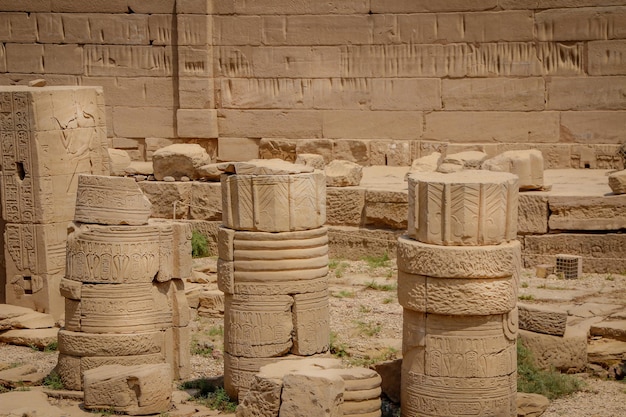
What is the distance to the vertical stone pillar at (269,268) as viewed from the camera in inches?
397

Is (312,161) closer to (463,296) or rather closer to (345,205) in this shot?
(345,205)

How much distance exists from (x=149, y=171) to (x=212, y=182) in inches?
64.4

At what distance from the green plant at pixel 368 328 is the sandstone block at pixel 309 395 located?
3156 millimetres

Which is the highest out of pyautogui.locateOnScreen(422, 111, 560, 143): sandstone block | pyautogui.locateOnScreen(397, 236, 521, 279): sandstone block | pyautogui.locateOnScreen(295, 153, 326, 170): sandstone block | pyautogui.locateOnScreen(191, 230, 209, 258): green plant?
pyautogui.locateOnScreen(422, 111, 560, 143): sandstone block

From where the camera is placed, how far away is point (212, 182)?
1650 cm

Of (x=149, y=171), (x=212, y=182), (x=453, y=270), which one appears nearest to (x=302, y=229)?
(x=453, y=270)

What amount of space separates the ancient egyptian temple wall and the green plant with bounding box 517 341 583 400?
6.58 meters

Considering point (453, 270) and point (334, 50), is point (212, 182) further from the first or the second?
point (453, 270)

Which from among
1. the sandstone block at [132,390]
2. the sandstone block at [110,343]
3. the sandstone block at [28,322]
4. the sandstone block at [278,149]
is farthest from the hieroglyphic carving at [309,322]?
the sandstone block at [278,149]

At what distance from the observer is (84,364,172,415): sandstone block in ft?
32.5

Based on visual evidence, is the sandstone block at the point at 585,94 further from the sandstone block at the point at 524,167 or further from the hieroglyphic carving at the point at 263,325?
the hieroglyphic carving at the point at 263,325

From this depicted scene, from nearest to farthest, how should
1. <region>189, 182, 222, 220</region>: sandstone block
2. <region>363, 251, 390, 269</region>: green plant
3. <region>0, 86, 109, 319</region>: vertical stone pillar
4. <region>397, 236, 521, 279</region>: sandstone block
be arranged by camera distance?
1. <region>397, 236, 521, 279</region>: sandstone block
2. <region>0, 86, 109, 319</region>: vertical stone pillar
3. <region>363, 251, 390, 269</region>: green plant
4. <region>189, 182, 222, 220</region>: sandstone block

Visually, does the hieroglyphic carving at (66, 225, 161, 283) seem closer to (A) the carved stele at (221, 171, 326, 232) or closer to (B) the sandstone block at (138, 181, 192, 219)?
(A) the carved stele at (221, 171, 326, 232)

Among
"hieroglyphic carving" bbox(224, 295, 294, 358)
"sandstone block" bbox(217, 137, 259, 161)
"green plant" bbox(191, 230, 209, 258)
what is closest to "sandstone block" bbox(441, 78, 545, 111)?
"sandstone block" bbox(217, 137, 259, 161)
